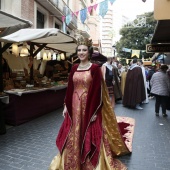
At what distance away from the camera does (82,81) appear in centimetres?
335

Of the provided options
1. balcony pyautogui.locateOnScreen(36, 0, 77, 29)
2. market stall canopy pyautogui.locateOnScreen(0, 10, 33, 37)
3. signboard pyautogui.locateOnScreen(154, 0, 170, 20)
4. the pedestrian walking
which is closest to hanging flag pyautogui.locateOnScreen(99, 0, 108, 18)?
the pedestrian walking

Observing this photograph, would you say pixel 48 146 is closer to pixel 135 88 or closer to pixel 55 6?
pixel 135 88

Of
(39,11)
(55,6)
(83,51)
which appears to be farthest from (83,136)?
(55,6)

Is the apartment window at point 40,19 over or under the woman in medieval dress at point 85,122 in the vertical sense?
over

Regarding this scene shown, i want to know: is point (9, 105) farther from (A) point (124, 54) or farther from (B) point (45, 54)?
(A) point (124, 54)

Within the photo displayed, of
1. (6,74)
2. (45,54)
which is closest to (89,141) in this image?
(6,74)

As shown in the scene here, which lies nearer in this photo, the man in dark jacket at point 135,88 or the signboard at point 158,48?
the signboard at point 158,48

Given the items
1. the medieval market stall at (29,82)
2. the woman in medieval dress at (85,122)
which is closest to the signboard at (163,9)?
the woman in medieval dress at (85,122)

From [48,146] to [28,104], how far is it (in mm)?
2477

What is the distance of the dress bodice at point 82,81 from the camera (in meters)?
3.34

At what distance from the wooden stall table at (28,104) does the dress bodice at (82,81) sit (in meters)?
3.50

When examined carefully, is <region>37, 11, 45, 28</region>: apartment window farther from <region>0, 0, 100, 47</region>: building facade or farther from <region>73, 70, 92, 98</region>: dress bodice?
<region>73, 70, 92, 98</region>: dress bodice

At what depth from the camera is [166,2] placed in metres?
4.12

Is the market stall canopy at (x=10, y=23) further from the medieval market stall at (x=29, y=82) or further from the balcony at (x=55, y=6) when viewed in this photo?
the balcony at (x=55, y=6)
